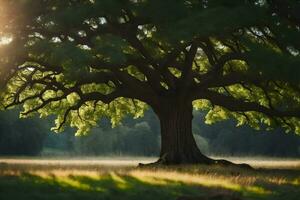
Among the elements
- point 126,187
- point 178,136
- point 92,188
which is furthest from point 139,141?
point 92,188

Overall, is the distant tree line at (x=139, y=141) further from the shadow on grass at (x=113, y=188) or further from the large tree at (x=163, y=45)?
the shadow on grass at (x=113, y=188)

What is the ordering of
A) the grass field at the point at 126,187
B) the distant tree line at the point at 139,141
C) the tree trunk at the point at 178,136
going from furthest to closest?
the distant tree line at the point at 139,141
the tree trunk at the point at 178,136
the grass field at the point at 126,187

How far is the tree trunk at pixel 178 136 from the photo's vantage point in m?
31.1

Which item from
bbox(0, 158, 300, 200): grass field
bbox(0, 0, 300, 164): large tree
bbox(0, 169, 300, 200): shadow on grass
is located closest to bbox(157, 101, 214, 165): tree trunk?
bbox(0, 0, 300, 164): large tree

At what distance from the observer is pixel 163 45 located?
28625 mm

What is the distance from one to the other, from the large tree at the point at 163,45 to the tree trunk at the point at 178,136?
56mm

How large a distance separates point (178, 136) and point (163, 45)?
5.58 m

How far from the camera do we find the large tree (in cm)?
2189

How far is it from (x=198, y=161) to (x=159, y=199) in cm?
1668

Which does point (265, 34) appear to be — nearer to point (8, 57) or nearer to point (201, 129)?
point (8, 57)

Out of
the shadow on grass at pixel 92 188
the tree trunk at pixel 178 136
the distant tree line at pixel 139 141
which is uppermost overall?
the distant tree line at pixel 139 141

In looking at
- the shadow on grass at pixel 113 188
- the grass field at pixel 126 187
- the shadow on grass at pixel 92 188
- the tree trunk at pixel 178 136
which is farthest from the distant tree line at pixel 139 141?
the shadow on grass at pixel 92 188

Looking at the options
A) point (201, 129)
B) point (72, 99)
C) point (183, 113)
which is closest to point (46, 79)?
point (72, 99)

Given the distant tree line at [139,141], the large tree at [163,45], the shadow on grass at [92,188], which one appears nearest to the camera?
the shadow on grass at [92,188]
